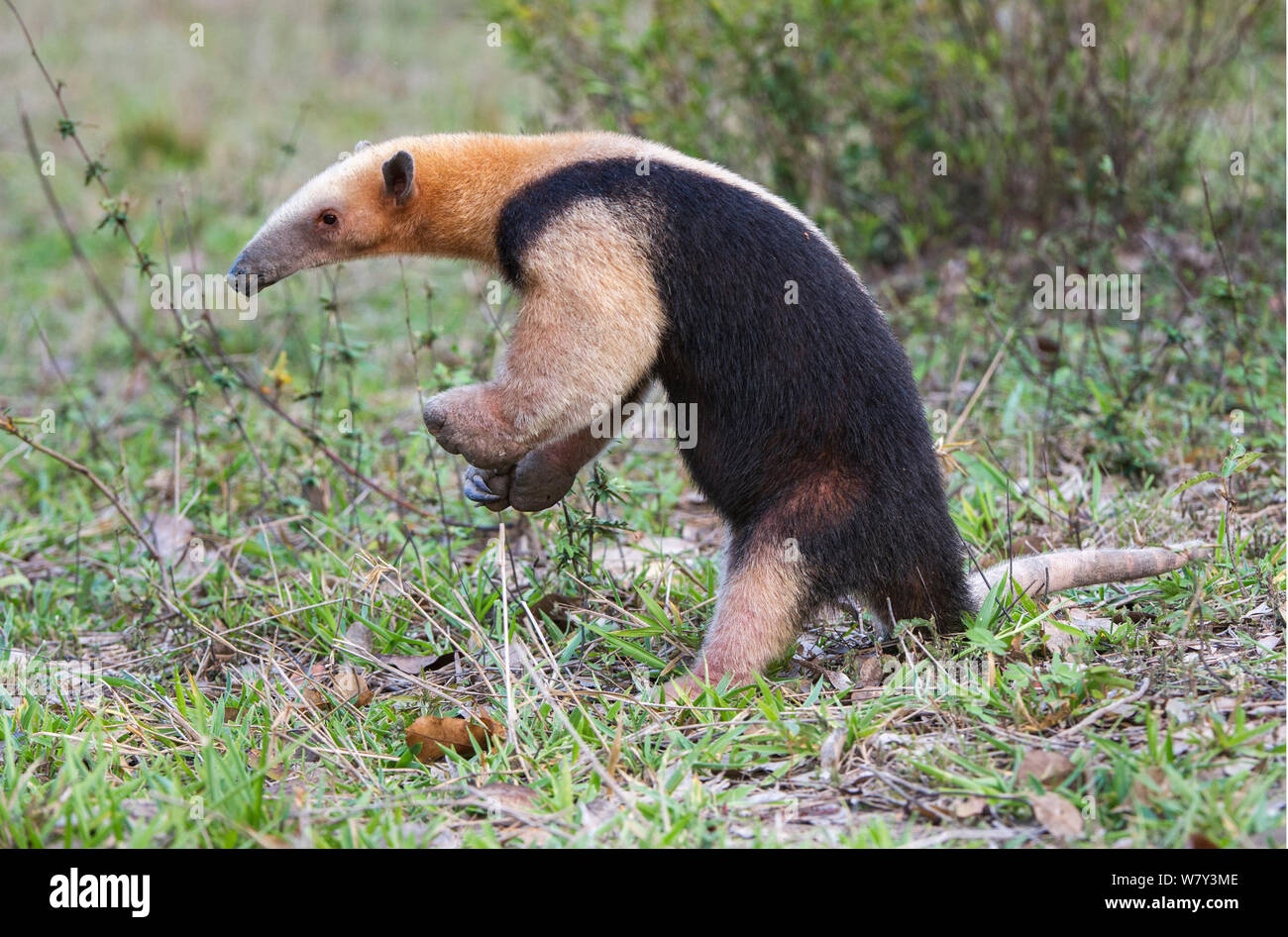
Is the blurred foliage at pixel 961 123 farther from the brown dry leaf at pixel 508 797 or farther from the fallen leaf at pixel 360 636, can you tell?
the brown dry leaf at pixel 508 797

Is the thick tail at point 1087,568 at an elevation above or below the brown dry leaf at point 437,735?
above

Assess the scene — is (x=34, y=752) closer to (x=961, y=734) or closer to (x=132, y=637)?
(x=132, y=637)

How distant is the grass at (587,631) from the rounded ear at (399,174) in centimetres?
83

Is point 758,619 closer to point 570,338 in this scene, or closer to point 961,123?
point 570,338

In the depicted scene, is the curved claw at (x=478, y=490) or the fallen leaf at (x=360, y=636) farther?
the fallen leaf at (x=360, y=636)

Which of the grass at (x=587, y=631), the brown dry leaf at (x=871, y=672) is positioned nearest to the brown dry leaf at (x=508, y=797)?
the grass at (x=587, y=631)

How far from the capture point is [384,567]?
4723 mm

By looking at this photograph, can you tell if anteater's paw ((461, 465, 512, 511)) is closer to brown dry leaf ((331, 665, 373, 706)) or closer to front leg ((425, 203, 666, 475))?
front leg ((425, 203, 666, 475))

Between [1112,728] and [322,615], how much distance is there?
9.84ft

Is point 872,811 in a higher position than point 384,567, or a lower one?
lower

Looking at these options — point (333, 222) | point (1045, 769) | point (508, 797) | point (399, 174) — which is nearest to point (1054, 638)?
point (1045, 769)

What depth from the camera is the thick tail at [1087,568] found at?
14.9 ft
